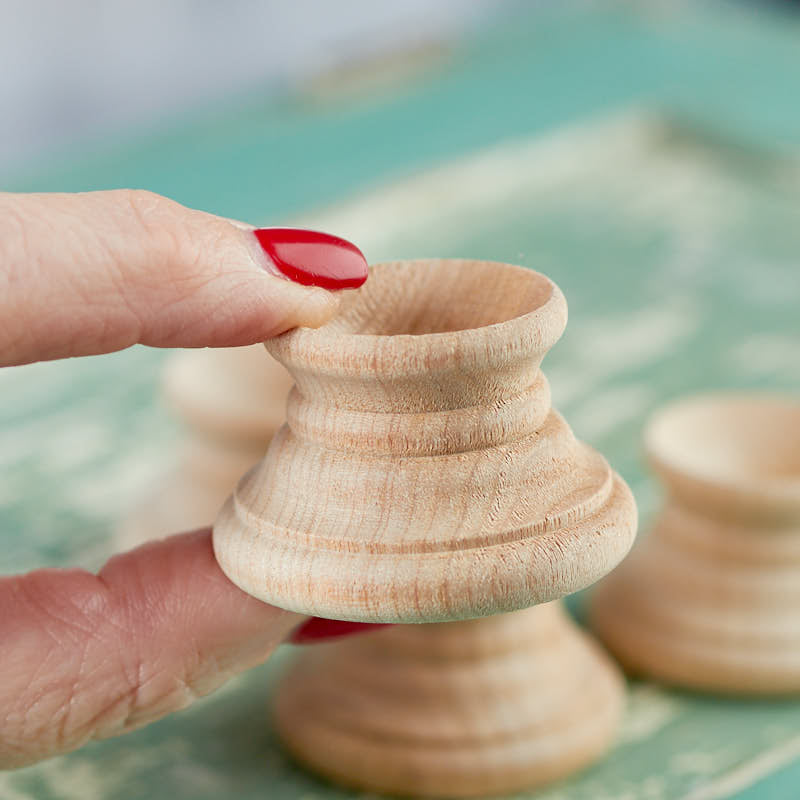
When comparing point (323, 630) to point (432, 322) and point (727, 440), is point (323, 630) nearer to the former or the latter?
point (432, 322)

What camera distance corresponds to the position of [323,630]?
61 centimetres

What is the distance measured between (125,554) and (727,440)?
0.41 meters

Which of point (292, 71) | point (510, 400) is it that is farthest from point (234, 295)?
point (292, 71)

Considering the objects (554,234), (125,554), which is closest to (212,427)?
(125,554)

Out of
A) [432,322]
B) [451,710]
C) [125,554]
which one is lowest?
[451,710]

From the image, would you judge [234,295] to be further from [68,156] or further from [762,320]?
[68,156]

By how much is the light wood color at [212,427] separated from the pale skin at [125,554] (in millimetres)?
232

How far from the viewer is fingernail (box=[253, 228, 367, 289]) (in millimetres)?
500

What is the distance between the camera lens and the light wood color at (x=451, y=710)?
2.20ft

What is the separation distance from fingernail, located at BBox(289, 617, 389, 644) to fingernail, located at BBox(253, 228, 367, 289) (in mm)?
181

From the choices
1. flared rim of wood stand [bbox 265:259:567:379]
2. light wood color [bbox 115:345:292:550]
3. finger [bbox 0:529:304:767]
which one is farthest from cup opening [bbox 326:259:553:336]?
light wood color [bbox 115:345:292:550]

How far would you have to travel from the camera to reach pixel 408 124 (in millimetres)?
1857

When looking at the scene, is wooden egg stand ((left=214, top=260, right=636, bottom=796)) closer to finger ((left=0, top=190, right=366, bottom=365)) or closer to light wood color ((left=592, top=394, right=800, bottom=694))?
finger ((left=0, top=190, right=366, bottom=365))

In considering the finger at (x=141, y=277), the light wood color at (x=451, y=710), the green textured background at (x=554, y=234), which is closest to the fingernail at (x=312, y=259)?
the finger at (x=141, y=277)
